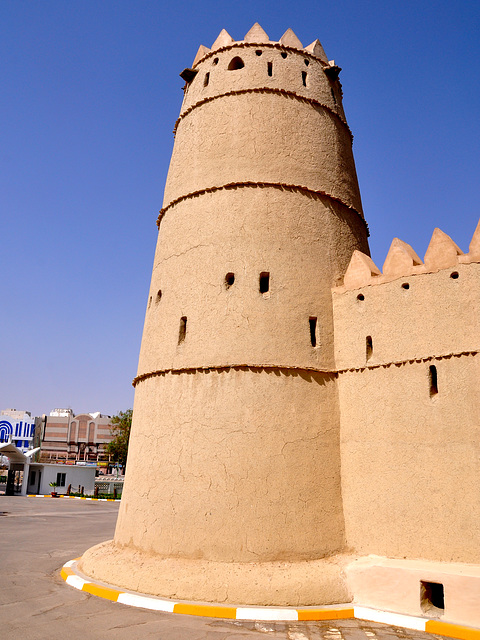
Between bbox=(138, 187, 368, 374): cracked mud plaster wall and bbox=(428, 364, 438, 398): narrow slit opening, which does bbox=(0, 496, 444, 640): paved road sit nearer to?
bbox=(428, 364, 438, 398): narrow slit opening

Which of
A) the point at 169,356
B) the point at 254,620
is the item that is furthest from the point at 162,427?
the point at 254,620

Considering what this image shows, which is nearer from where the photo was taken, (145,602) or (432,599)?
(432,599)

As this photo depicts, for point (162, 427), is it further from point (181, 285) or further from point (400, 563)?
point (400, 563)

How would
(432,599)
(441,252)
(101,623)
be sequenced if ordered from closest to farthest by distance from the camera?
(101,623) → (432,599) → (441,252)

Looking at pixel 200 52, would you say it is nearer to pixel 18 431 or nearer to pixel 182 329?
pixel 182 329

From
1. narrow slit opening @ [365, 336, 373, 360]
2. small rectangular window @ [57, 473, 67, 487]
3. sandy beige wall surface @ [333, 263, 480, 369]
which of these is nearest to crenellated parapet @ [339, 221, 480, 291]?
sandy beige wall surface @ [333, 263, 480, 369]

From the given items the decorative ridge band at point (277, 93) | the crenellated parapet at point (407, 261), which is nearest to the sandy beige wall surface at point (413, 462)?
the crenellated parapet at point (407, 261)

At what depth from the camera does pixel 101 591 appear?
8.51 m

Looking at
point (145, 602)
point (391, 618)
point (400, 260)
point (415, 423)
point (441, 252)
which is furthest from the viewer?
point (400, 260)

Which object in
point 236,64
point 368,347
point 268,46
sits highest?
point 268,46

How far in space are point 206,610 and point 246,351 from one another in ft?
13.7

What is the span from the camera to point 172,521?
352 inches

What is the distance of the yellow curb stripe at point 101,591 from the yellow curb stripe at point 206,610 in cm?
120

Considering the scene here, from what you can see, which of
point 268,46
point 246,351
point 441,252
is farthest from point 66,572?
point 268,46
